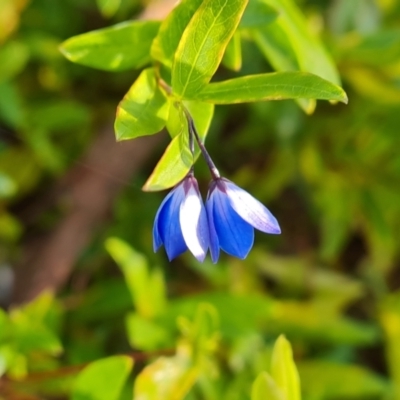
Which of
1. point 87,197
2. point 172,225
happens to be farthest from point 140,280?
point 172,225

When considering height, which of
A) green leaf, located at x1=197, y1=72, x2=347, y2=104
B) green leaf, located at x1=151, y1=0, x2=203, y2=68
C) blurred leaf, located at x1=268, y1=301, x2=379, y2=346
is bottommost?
blurred leaf, located at x1=268, y1=301, x2=379, y2=346

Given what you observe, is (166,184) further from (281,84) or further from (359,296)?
(359,296)

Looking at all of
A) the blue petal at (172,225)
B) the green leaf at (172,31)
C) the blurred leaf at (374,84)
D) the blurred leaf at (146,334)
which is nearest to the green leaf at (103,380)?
the blurred leaf at (146,334)

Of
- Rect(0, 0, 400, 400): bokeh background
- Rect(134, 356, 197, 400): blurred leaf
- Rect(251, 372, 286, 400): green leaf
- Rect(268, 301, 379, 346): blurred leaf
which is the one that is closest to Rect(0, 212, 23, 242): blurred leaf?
Rect(0, 0, 400, 400): bokeh background

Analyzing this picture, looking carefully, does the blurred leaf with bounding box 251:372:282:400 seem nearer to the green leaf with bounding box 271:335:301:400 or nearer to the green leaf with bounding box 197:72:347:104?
the green leaf with bounding box 271:335:301:400

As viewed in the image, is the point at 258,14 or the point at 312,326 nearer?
the point at 258,14

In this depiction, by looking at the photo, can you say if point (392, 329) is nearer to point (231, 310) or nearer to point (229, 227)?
point (231, 310)

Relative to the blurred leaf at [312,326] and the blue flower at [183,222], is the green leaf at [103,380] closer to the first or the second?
the blue flower at [183,222]
